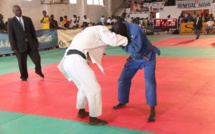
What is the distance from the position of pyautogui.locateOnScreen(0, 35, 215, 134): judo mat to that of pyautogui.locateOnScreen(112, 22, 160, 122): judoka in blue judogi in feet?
1.02

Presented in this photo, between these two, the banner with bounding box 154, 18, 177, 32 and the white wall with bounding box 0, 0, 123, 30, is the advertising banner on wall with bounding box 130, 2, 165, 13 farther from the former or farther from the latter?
the banner with bounding box 154, 18, 177, 32

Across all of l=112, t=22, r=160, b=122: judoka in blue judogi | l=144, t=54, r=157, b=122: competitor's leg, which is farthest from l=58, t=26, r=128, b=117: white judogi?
l=144, t=54, r=157, b=122: competitor's leg

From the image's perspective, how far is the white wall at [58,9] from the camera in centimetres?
1759

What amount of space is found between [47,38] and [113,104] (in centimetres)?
1109

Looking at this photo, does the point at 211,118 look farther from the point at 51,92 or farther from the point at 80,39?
the point at 51,92

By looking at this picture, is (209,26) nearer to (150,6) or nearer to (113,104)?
(150,6)

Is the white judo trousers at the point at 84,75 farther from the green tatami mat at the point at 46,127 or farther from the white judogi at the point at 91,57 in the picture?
the green tatami mat at the point at 46,127

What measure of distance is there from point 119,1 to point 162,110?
29.2 metres

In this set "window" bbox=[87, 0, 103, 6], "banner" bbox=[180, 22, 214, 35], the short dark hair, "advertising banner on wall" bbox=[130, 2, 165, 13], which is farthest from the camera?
"advertising banner on wall" bbox=[130, 2, 165, 13]

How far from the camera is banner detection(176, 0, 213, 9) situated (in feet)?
90.9

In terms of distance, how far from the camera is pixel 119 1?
1261 inches

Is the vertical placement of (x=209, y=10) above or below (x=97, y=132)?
above

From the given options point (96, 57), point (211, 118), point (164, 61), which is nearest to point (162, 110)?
point (211, 118)

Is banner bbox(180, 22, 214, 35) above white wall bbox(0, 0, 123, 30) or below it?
below
